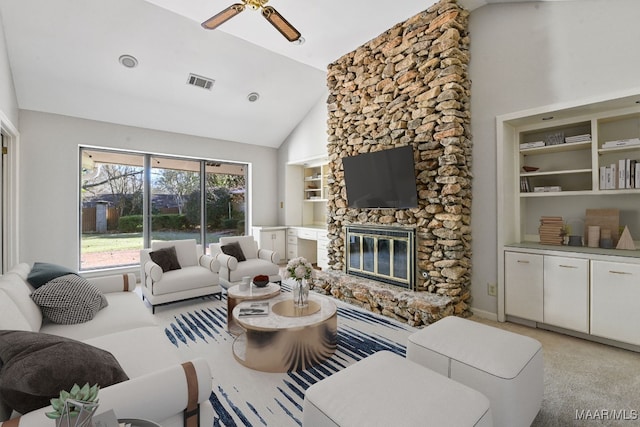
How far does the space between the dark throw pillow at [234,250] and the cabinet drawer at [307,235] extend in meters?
1.69

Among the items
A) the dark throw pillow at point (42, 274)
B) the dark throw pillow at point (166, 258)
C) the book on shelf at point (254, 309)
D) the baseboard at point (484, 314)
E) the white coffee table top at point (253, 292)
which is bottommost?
the baseboard at point (484, 314)

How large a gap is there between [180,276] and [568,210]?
4.52m

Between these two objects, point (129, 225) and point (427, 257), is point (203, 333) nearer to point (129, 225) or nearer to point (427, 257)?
point (427, 257)

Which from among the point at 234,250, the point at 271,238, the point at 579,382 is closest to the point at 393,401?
the point at 579,382

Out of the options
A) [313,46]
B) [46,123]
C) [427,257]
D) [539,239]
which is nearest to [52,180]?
[46,123]

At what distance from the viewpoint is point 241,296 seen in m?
3.07

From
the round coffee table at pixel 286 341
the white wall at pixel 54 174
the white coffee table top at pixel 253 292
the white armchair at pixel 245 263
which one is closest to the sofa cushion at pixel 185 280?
the white armchair at pixel 245 263

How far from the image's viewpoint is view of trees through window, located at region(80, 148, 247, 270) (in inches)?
203

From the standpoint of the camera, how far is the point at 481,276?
3570 mm

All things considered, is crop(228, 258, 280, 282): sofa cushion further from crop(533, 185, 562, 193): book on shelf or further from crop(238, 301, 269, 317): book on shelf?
crop(533, 185, 562, 193): book on shelf

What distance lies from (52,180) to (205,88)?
2.65 meters

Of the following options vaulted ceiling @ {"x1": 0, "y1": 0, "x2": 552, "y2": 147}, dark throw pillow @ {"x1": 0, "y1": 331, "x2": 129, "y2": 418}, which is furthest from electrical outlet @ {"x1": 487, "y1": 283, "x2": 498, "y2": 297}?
dark throw pillow @ {"x1": 0, "y1": 331, "x2": 129, "y2": 418}

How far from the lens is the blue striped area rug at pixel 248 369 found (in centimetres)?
195

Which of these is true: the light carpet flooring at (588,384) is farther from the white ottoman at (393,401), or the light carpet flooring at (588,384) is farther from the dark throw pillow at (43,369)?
the dark throw pillow at (43,369)
